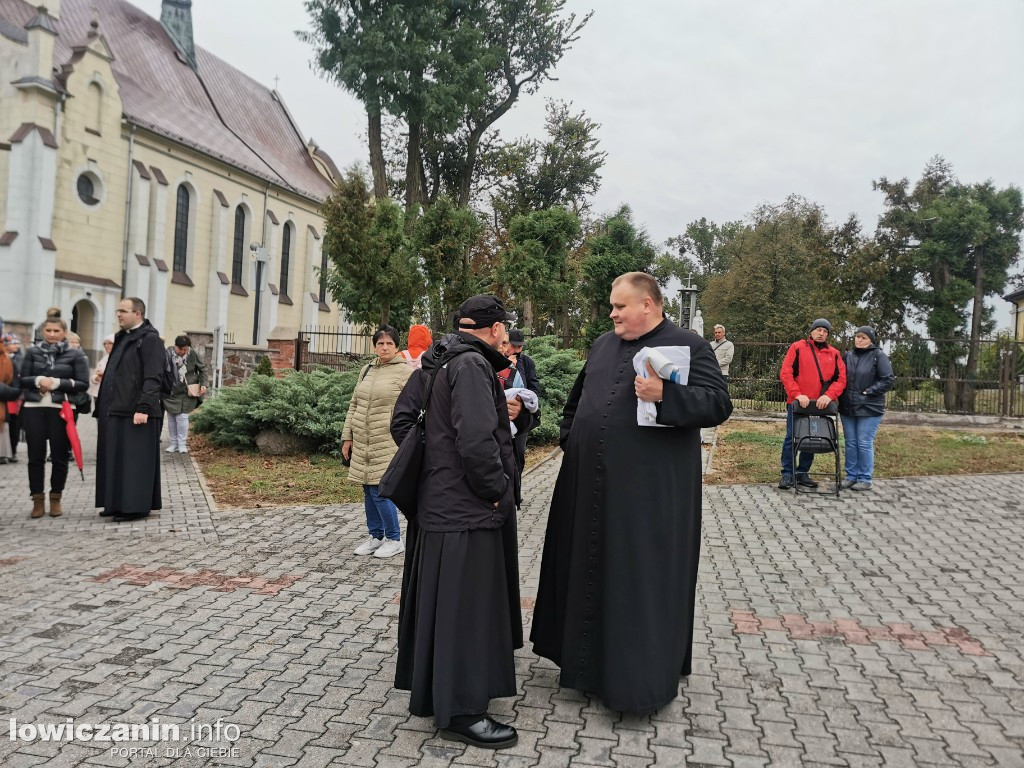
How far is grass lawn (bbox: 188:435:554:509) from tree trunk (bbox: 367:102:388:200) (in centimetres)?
1095

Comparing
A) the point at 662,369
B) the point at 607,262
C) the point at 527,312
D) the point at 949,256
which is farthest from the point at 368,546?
the point at 949,256

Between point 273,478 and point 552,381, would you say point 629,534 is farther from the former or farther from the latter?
point 552,381

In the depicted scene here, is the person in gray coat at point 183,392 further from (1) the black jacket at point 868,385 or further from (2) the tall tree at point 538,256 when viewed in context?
(1) the black jacket at point 868,385

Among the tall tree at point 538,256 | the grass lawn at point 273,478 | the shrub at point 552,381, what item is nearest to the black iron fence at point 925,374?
the tall tree at point 538,256

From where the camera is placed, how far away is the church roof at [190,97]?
107ft

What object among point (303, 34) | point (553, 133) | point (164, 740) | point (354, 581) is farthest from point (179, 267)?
point (164, 740)

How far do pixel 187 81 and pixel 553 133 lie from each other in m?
19.1

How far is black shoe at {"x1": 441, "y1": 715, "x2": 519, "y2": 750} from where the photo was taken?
3342mm

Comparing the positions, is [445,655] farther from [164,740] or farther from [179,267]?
[179,267]

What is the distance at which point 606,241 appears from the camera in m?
22.7

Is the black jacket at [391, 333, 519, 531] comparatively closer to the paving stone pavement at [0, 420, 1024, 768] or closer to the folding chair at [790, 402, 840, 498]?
the paving stone pavement at [0, 420, 1024, 768]

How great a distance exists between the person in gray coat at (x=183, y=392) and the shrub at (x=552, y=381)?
5.50m

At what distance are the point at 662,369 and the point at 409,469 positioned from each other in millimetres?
1231

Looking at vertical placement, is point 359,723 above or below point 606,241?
below
